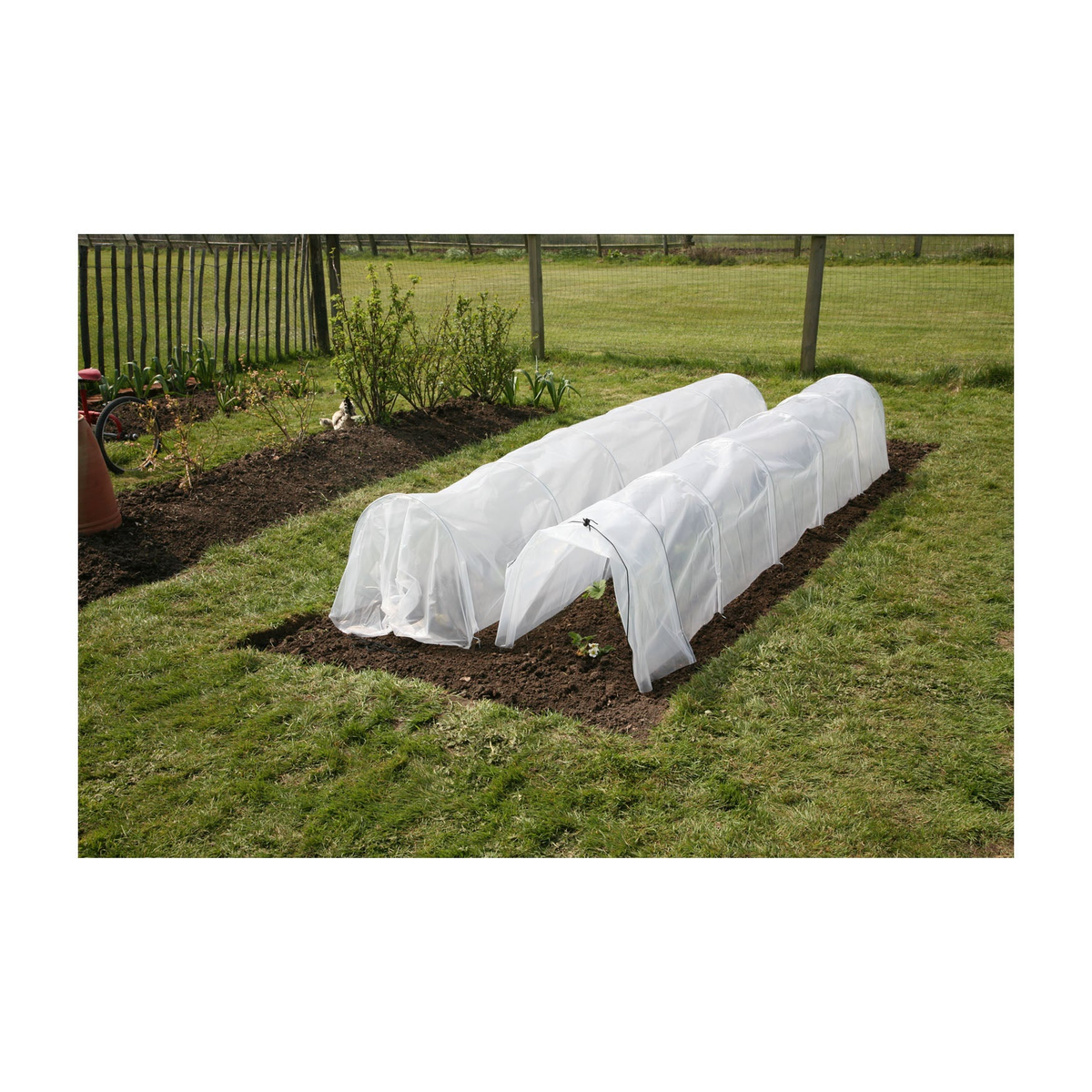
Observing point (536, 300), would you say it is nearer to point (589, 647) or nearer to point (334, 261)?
point (334, 261)

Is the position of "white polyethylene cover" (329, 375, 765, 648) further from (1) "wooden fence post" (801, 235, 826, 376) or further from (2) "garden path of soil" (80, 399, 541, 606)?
(1) "wooden fence post" (801, 235, 826, 376)

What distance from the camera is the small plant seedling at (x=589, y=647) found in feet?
17.0

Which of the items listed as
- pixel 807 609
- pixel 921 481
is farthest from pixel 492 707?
pixel 921 481

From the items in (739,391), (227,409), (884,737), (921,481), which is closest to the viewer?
(884,737)

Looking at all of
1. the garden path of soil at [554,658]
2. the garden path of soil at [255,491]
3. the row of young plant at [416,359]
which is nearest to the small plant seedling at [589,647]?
the garden path of soil at [554,658]

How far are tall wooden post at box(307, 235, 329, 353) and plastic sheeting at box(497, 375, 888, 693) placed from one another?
28.0 feet

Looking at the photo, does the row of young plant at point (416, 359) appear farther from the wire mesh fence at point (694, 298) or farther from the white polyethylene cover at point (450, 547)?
the white polyethylene cover at point (450, 547)

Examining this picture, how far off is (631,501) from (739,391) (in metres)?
4.06

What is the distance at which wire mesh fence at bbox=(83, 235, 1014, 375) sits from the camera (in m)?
12.4

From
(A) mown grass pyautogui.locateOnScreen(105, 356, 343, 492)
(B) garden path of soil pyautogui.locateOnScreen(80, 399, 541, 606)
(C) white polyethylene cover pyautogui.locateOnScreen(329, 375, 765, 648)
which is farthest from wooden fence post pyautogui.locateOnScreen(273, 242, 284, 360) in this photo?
(C) white polyethylene cover pyautogui.locateOnScreen(329, 375, 765, 648)

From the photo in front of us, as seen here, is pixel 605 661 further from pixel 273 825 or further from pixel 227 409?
pixel 227 409

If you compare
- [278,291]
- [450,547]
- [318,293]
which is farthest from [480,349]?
[450,547]

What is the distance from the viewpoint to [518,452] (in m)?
6.56

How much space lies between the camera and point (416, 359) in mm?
9781
